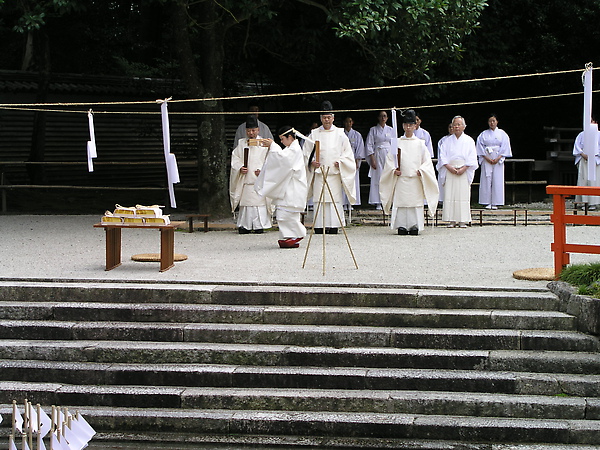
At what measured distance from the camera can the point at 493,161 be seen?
53.5 ft

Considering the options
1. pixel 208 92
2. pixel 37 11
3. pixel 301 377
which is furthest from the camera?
pixel 208 92

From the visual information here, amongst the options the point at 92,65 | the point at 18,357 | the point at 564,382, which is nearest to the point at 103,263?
the point at 18,357

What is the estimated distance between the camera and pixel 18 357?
24.7 ft

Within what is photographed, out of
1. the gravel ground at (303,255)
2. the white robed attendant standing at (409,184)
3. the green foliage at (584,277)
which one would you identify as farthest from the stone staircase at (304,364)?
the white robed attendant standing at (409,184)

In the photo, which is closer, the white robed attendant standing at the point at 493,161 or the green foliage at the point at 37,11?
the green foliage at the point at 37,11

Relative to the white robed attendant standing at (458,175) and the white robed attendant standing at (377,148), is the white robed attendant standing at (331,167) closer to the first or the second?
the white robed attendant standing at (458,175)

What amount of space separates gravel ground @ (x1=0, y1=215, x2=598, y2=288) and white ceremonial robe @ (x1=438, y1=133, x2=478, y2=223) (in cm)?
41

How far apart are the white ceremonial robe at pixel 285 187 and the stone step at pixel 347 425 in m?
4.77

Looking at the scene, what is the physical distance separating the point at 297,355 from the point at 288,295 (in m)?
0.90

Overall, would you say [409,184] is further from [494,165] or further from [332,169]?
[494,165]

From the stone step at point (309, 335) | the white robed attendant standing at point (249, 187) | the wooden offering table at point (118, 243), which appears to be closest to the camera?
the stone step at point (309, 335)

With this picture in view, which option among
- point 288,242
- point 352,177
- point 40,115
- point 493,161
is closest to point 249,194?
point 352,177

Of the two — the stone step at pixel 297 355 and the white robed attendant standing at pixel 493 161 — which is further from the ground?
the white robed attendant standing at pixel 493 161

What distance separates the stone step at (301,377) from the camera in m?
6.71
